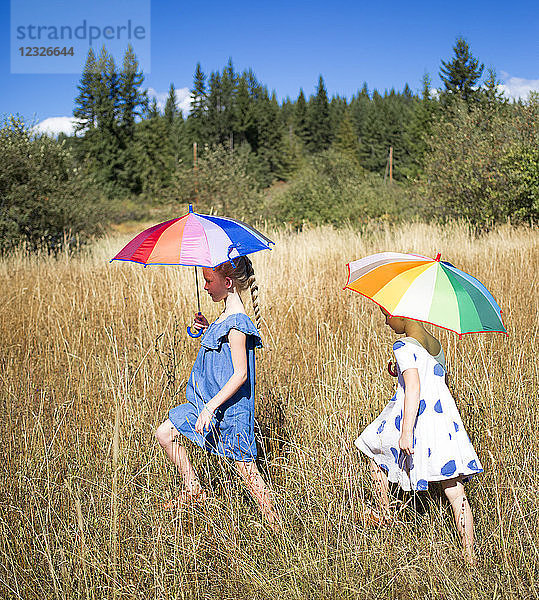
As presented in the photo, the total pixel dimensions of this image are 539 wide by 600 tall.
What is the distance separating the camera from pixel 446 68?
41.9m

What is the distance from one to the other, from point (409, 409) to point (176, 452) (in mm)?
1056

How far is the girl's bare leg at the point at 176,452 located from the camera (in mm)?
2305

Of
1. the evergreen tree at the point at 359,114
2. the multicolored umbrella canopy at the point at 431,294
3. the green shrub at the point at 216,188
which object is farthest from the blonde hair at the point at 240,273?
the evergreen tree at the point at 359,114

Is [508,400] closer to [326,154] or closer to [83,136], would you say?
[326,154]

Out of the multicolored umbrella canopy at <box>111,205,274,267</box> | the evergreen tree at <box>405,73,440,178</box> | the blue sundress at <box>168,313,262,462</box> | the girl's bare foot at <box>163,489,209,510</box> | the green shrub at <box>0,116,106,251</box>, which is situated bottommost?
the girl's bare foot at <box>163,489,209,510</box>

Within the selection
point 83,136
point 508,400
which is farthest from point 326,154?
point 83,136

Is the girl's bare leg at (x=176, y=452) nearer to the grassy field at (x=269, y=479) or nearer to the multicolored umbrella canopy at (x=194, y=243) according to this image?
the grassy field at (x=269, y=479)

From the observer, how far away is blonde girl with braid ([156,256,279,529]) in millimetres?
2230

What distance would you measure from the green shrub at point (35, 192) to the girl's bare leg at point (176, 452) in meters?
9.57

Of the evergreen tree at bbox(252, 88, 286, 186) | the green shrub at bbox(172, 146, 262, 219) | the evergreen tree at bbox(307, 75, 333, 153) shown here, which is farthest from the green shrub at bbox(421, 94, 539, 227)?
the evergreen tree at bbox(307, 75, 333, 153)

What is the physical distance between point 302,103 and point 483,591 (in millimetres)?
72859

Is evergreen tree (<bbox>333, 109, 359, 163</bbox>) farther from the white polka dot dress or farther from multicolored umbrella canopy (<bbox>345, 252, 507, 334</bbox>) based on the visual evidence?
the white polka dot dress

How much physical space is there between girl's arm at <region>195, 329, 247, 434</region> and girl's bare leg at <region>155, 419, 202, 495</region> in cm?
21

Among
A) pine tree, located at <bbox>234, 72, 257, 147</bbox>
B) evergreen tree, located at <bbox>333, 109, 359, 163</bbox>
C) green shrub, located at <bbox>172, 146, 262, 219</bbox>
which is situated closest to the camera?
green shrub, located at <bbox>172, 146, 262, 219</bbox>
